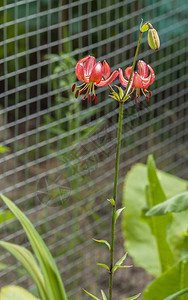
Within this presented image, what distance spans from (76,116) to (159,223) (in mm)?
487

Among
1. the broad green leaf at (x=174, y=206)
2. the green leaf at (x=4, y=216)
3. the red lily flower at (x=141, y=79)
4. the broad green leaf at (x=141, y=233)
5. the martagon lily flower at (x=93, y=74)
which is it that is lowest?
the broad green leaf at (x=141, y=233)

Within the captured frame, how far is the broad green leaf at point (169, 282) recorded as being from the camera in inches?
65.4

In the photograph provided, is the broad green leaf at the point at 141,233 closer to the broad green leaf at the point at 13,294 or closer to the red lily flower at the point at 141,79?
the broad green leaf at the point at 13,294

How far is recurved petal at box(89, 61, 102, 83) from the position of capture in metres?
1.00

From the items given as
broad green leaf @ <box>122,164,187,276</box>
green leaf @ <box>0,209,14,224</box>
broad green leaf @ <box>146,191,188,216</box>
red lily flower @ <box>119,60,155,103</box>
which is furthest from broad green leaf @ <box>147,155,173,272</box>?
red lily flower @ <box>119,60,155,103</box>

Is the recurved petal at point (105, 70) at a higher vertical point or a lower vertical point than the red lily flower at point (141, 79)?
higher

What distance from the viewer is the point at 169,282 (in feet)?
5.57

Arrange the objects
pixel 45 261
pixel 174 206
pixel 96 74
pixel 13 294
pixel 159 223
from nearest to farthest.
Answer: pixel 96 74, pixel 45 261, pixel 174 206, pixel 13 294, pixel 159 223

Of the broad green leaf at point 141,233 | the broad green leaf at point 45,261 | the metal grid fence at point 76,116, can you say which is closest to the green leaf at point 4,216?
the metal grid fence at point 76,116

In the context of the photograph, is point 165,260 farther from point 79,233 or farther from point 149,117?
point 149,117

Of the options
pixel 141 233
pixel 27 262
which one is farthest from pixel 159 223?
pixel 27 262

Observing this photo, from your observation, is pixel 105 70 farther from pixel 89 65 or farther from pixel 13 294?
pixel 13 294

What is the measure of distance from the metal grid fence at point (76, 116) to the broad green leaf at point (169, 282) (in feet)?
1.29

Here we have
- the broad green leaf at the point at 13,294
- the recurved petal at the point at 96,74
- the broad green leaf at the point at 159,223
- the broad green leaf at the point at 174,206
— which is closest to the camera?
the recurved petal at the point at 96,74
